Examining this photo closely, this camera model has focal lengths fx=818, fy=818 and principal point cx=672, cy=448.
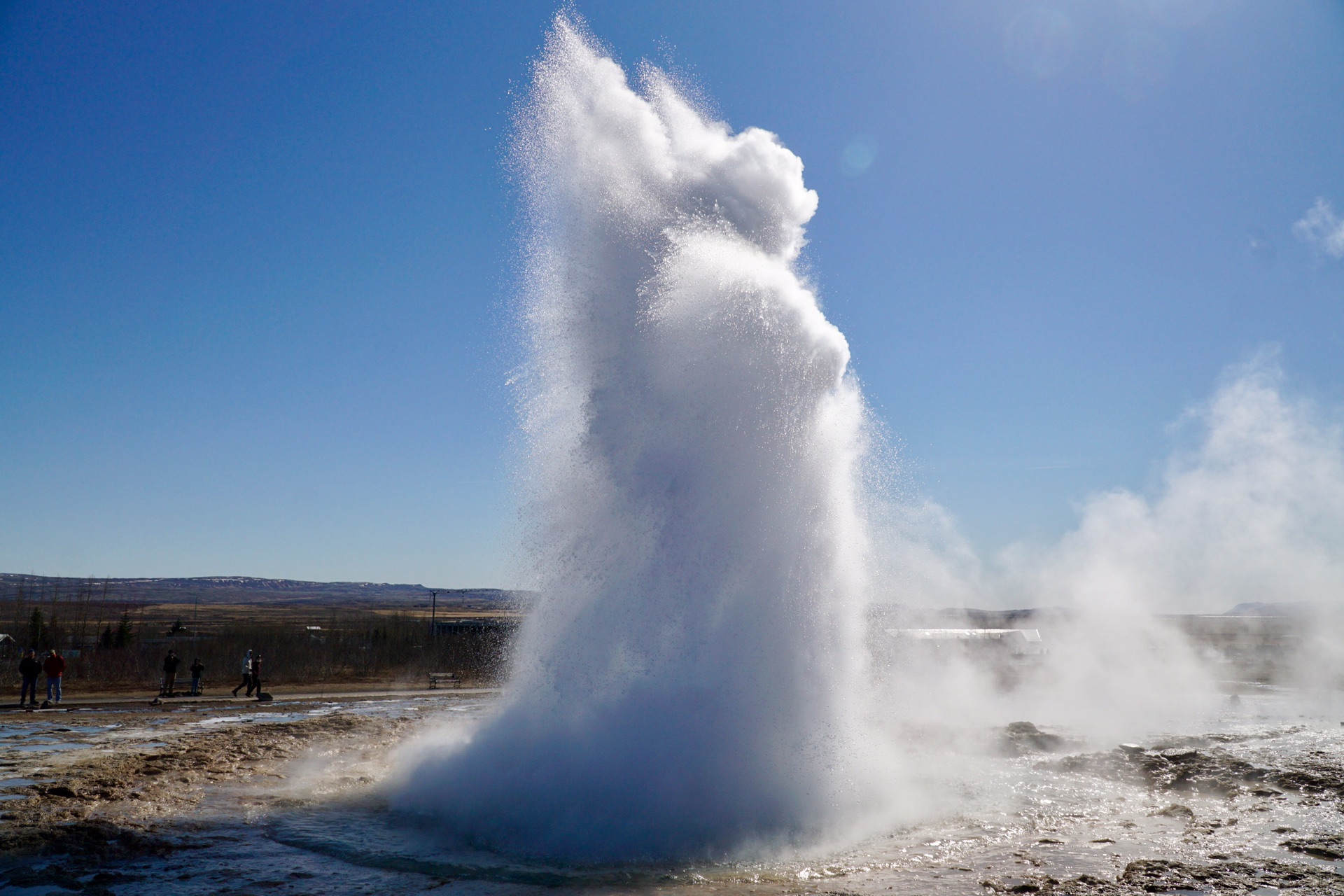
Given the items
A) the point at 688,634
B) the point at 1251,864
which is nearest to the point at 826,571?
the point at 688,634

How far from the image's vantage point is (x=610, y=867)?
853cm

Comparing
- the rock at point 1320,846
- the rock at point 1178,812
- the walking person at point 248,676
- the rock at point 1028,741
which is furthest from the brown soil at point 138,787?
the rock at point 1028,741

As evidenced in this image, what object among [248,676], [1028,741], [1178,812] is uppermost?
[1178,812]

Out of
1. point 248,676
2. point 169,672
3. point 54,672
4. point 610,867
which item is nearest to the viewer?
point 610,867

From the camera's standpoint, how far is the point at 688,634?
10625 mm

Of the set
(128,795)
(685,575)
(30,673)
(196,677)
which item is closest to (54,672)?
(30,673)

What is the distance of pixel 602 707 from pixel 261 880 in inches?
163

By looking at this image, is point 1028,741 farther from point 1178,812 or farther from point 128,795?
point 128,795

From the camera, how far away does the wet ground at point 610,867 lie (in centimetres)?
803

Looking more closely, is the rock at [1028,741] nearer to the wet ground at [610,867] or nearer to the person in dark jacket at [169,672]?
the wet ground at [610,867]

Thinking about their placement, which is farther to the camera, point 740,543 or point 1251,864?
point 740,543

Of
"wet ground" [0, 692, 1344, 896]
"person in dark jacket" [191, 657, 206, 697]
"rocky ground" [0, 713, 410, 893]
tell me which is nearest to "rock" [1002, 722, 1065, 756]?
"wet ground" [0, 692, 1344, 896]

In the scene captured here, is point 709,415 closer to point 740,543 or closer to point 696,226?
point 740,543

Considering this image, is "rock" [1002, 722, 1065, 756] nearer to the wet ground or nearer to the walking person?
the wet ground
